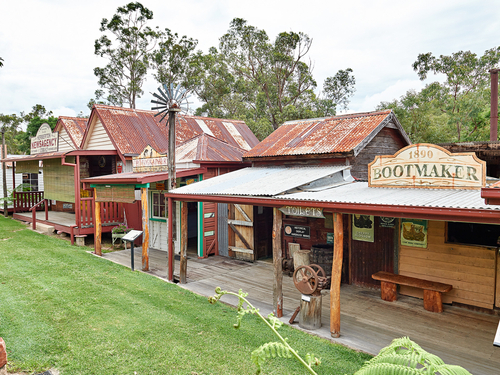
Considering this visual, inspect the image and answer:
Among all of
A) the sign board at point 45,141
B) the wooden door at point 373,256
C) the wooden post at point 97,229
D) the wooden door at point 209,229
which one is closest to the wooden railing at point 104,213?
the wooden post at point 97,229

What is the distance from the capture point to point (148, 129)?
16.2m

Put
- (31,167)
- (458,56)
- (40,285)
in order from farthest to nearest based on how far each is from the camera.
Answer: (458,56)
(31,167)
(40,285)

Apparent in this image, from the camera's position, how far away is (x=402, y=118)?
862 inches

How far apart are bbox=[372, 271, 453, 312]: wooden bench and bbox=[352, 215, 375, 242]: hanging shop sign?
2.93 ft

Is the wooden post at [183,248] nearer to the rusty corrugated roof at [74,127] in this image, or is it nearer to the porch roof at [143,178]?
the porch roof at [143,178]

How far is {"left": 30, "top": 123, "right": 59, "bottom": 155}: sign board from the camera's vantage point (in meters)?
16.0

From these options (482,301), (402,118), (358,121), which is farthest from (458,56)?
(482,301)

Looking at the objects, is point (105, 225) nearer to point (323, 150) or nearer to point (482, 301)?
point (323, 150)

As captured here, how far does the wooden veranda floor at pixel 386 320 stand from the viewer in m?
5.74

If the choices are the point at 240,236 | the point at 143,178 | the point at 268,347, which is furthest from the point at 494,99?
the point at 268,347

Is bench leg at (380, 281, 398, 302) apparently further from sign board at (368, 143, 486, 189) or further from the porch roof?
the porch roof

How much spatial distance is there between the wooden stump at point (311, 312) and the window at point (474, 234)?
3371 millimetres

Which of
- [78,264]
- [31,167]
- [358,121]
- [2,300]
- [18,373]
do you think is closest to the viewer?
[18,373]

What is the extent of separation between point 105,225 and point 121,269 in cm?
454
